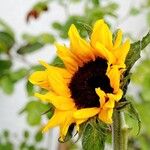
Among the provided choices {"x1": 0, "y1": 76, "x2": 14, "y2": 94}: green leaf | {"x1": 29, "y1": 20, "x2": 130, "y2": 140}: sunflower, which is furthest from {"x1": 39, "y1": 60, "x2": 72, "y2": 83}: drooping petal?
{"x1": 0, "y1": 76, "x2": 14, "y2": 94}: green leaf

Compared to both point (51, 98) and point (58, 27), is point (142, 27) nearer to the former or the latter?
point (58, 27)

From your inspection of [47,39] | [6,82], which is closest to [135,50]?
[47,39]

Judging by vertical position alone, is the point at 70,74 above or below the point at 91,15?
below

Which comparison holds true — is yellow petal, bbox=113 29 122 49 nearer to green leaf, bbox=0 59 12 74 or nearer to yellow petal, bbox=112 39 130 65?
yellow petal, bbox=112 39 130 65

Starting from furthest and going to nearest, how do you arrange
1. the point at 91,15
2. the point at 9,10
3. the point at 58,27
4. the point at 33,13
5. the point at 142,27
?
the point at 142,27
the point at 9,10
the point at 33,13
the point at 58,27
the point at 91,15

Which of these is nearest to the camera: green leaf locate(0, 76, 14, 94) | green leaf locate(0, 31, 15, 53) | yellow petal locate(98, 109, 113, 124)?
yellow petal locate(98, 109, 113, 124)

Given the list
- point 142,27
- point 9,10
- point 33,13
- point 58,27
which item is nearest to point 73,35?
point 58,27

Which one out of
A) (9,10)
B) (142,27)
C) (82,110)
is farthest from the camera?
(142,27)
